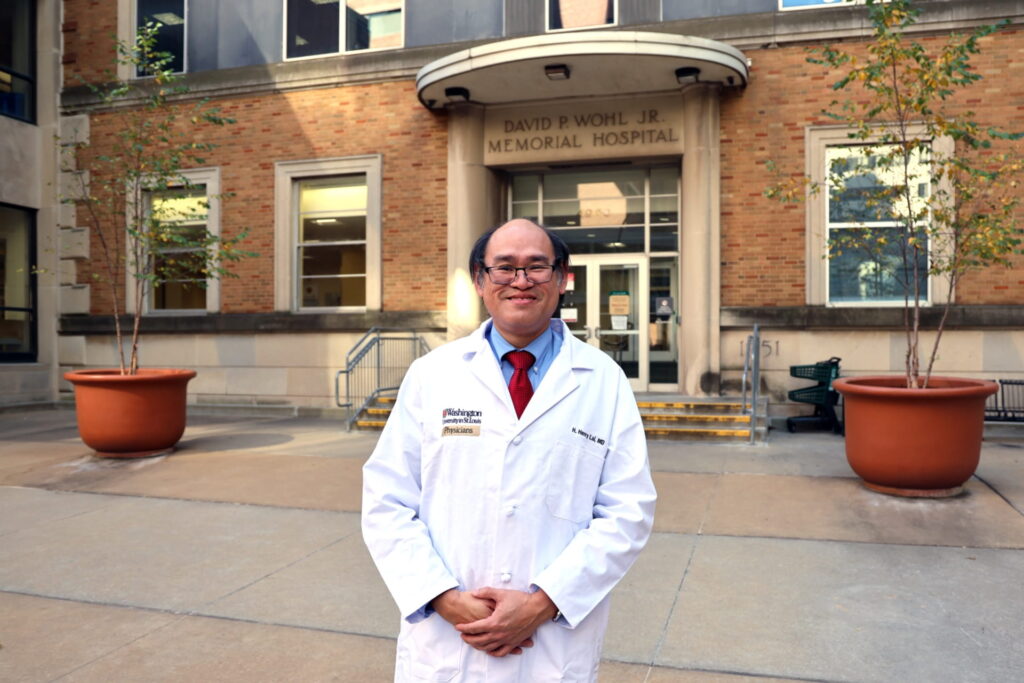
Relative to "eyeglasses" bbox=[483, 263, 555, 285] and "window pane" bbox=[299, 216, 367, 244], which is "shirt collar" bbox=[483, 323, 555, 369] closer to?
"eyeglasses" bbox=[483, 263, 555, 285]

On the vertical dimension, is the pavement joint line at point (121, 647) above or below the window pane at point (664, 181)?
below

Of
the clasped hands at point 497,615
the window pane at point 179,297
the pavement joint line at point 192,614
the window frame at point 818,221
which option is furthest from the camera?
the window pane at point 179,297

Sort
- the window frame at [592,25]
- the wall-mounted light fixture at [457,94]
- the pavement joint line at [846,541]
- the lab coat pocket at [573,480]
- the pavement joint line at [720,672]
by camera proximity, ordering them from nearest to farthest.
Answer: the lab coat pocket at [573,480] → the pavement joint line at [720,672] → the pavement joint line at [846,541] → the wall-mounted light fixture at [457,94] → the window frame at [592,25]

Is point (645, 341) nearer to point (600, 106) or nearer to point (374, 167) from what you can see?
point (600, 106)

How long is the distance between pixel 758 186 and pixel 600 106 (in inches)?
109

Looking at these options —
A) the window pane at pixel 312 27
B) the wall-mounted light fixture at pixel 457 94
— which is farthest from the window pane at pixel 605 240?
the window pane at pixel 312 27

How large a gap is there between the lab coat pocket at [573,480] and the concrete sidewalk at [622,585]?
183cm

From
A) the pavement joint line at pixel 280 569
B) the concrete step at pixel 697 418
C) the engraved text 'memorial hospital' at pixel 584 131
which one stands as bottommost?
the pavement joint line at pixel 280 569

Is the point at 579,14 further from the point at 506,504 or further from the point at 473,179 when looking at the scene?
the point at 506,504

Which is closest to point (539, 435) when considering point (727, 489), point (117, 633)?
point (117, 633)

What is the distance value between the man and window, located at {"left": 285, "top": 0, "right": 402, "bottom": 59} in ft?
40.9

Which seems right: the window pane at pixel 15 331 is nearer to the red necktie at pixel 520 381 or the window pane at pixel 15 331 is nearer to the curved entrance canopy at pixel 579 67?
the curved entrance canopy at pixel 579 67

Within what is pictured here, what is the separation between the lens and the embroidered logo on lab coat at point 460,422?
1976 millimetres

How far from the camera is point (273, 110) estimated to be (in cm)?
1366
